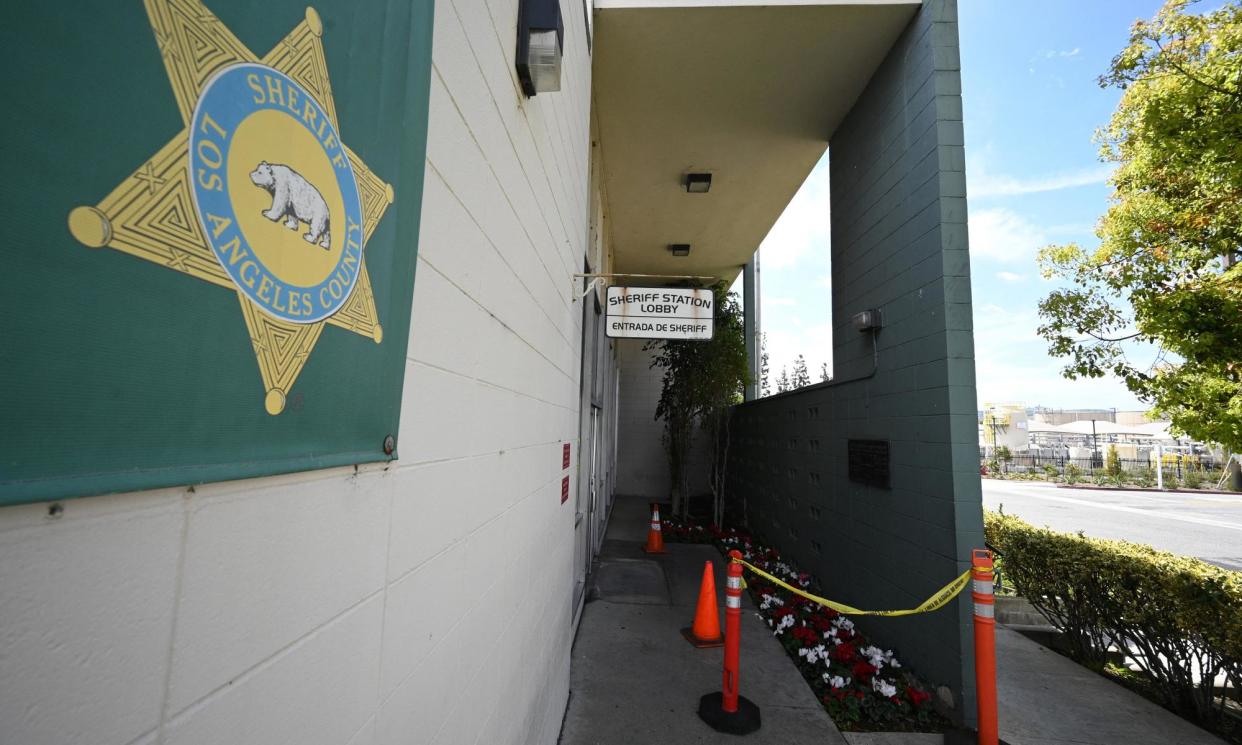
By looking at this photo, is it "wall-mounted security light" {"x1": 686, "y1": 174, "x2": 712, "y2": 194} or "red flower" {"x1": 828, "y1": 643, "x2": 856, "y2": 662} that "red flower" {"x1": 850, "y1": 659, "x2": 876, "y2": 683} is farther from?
"wall-mounted security light" {"x1": 686, "y1": 174, "x2": 712, "y2": 194}

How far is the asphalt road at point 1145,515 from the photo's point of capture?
10.1m

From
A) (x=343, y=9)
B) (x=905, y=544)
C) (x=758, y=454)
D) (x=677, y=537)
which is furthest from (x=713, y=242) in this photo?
(x=343, y=9)

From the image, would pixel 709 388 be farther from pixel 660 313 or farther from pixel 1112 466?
pixel 1112 466

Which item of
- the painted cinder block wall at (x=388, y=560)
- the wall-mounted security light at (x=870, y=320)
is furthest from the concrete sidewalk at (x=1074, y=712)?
the painted cinder block wall at (x=388, y=560)

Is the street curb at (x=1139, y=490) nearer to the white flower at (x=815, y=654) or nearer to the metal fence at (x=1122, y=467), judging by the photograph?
the metal fence at (x=1122, y=467)

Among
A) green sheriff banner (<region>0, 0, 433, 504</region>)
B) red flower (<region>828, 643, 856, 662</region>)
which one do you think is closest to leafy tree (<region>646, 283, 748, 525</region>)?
red flower (<region>828, 643, 856, 662</region>)

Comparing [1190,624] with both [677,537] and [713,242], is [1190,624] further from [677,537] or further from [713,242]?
[713,242]

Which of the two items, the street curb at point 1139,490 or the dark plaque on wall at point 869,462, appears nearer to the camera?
the dark plaque on wall at point 869,462

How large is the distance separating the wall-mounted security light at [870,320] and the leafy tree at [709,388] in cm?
486

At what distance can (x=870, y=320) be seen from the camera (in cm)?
467

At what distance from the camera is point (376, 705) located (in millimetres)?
1000

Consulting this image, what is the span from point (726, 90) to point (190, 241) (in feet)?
18.8

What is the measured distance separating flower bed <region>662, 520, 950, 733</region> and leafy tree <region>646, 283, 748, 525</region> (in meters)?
4.33

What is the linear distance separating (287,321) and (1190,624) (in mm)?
5503
